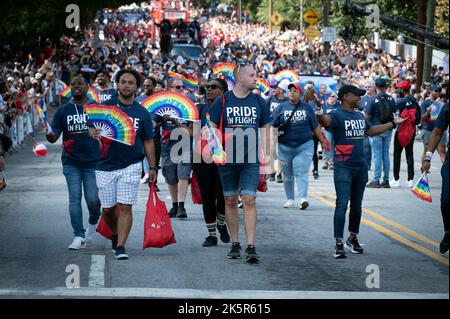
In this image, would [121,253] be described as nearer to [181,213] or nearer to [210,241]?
[210,241]

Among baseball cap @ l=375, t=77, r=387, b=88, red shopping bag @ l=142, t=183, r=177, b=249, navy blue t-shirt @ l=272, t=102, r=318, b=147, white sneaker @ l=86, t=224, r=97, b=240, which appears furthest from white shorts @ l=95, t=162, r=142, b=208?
baseball cap @ l=375, t=77, r=387, b=88

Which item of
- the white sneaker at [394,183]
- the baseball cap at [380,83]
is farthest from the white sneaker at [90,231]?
the white sneaker at [394,183]

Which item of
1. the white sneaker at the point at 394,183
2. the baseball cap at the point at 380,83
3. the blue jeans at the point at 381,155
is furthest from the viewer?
the white sneaker at the point at 394,183

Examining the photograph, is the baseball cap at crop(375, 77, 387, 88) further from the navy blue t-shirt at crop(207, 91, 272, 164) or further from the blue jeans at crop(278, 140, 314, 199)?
the navy blue t-shirt at crop(207, 91, 272, 164)

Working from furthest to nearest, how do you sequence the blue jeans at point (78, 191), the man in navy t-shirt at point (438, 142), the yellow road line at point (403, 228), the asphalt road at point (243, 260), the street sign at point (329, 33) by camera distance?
the street sign at point (329, 33) → the yellow road line at point (403, 228) → the blue jeans at point (78, 191) → the man in navy t-shirt at point (438, 142) → the asphalt road at point (243, 260)

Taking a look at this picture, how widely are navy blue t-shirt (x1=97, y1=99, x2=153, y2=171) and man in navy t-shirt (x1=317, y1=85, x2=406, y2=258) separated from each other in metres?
1.77

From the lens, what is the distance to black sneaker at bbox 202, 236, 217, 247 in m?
12.4

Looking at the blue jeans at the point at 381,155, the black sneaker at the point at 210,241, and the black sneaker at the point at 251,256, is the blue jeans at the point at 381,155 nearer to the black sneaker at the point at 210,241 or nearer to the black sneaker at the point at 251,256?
the black sneaker at the point at 210,241

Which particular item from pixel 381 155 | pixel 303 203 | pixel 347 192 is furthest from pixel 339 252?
pixel 381 155

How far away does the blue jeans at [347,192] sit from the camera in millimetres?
11781

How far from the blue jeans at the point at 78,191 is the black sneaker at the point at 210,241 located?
1.19 m

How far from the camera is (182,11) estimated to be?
3270 inches

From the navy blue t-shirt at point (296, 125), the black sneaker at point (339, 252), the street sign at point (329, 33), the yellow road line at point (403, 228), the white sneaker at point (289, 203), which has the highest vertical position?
the street sign at point (329, 33)
